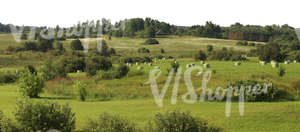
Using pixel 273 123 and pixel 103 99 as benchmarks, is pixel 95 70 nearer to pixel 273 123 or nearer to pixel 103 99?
pixel 103 99

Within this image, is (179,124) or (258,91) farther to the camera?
(258,91)

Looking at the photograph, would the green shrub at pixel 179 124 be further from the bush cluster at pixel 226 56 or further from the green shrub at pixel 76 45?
the green shrub at pixel 76 45

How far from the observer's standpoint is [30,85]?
3647 cm

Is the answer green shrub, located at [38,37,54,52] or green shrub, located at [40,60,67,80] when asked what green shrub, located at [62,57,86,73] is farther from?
green shrub, located at [38,37,54,52]

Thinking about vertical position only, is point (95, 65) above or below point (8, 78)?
above

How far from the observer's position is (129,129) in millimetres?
17438

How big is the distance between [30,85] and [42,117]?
62.2ft

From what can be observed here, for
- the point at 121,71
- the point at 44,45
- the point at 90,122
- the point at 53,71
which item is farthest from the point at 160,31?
the point at 90,122

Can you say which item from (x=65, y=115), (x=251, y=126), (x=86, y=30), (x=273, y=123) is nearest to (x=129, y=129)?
(x=65, y=115)

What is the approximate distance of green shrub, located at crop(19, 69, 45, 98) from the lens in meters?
36.3

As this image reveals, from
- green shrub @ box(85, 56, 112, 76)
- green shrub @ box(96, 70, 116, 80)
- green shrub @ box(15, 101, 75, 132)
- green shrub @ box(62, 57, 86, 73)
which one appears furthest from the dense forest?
green shrub @ box(15, 101, 75, 132)

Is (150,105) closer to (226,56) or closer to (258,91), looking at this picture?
(258,91)

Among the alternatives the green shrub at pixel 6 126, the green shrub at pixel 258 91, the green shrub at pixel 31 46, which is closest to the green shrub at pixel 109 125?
the green shrub at pixel 6 126

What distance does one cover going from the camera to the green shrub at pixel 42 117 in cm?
1864
